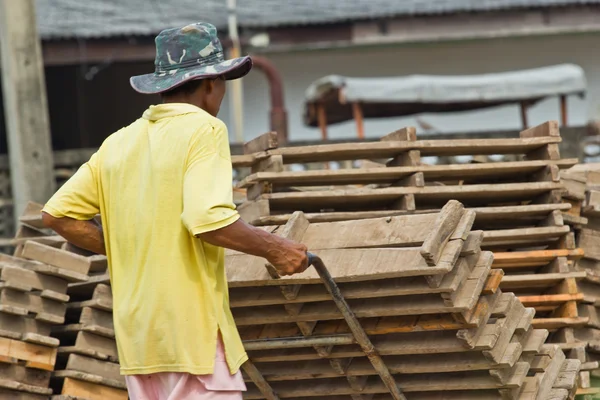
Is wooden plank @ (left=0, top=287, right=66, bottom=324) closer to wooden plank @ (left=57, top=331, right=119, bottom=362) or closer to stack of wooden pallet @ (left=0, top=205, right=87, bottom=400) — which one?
stack of wooden pallet @ (left=0, top=205, right=87, bottom=400)

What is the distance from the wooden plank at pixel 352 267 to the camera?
4.21 metres

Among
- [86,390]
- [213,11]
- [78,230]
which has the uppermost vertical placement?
[213,11]

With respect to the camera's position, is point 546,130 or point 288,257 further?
point 546,130

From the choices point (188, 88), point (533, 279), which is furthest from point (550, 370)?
point (188, 88)

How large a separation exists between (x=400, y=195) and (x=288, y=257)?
1.87 metres

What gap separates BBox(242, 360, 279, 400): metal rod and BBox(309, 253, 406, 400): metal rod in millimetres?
529

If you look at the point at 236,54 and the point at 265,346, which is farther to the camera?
the point at 236,54

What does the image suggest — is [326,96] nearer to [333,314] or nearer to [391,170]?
[391,170]

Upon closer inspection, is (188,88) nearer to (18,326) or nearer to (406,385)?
(406,385)

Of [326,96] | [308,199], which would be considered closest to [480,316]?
[308,199]

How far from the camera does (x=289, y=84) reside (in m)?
19.4

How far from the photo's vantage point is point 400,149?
19.0ft

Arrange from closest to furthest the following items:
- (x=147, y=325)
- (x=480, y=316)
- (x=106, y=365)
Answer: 1. (x=147, y=325)
2. (x=480, y=316)
3. (x=106, y=365)

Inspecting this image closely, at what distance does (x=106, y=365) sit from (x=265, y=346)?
1.15 m
